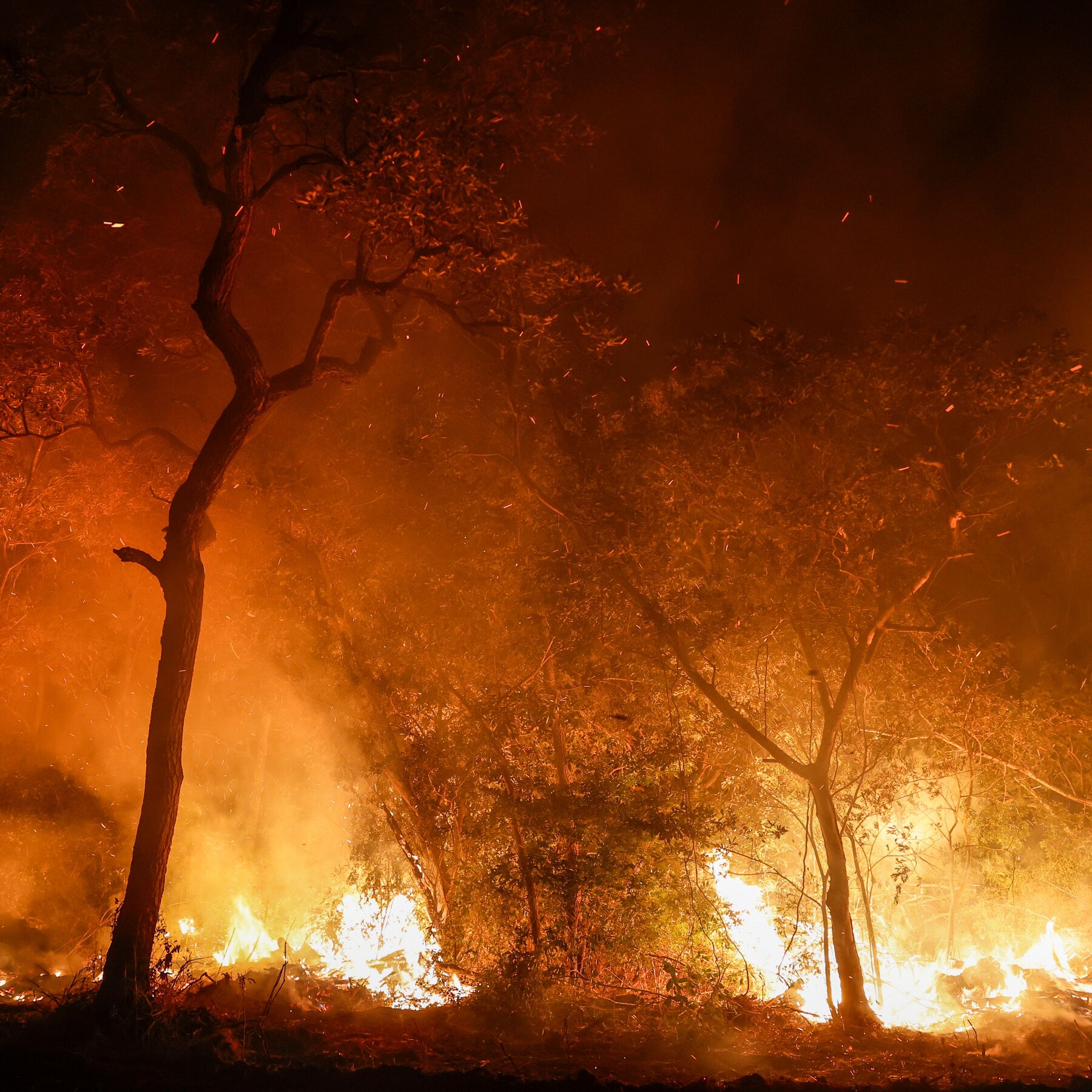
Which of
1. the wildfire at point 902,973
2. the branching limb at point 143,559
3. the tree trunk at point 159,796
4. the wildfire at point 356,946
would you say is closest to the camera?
the tree trunk at point 159,796

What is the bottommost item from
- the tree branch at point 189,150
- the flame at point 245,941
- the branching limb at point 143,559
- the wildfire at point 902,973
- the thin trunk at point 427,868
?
the wildfire at point 902,973

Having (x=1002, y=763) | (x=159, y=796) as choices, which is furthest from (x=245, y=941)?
(x=1002, y=763)

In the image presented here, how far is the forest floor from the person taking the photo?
6.99 meters

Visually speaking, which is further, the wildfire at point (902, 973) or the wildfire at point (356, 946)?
the wildfire at point (356, 946)

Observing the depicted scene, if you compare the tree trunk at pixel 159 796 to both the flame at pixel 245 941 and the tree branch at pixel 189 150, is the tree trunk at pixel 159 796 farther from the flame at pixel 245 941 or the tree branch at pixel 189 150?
the flame at pixel 245 941

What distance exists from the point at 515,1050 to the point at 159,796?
4.54 metres

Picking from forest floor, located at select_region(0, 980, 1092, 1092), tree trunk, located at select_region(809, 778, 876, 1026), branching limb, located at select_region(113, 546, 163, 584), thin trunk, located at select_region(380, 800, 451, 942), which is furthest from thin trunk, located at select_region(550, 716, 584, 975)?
branching limb, located at select_region(113, 546, 163, 584)

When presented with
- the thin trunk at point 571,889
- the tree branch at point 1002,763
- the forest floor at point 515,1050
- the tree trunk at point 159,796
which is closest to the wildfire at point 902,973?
the forest floor at point 515,1050

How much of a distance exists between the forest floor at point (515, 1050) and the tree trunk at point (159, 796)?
1.47 ft

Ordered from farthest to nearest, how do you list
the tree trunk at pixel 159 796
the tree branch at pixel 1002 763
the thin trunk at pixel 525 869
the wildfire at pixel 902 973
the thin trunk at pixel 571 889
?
the tree branch at pixel 1002 763 < the wildfire at pixel 902 973 < the thin trunk at pixel 525 869 < the thin trunk at pixel 571 889 < the tree trunk at pixel 159 796

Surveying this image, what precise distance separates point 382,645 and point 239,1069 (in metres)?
8.44

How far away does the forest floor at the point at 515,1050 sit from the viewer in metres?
6.99

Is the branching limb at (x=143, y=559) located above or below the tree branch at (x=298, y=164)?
below

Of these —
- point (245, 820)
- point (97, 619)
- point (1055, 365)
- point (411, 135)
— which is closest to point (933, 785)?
point (1055, 365)
